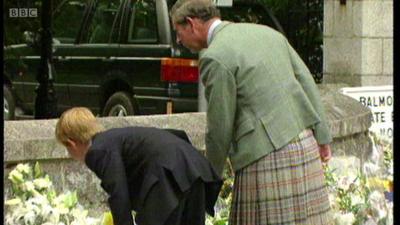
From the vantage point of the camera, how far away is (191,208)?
196 inches

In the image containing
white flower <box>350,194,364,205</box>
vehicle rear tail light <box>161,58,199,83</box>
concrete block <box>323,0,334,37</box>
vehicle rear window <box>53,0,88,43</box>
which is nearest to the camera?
white flower <box>350,194,364,205</box>

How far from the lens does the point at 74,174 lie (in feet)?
19.2

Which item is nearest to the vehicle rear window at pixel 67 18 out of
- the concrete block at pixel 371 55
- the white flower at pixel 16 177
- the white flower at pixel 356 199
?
the concrete block at pixel 371 55

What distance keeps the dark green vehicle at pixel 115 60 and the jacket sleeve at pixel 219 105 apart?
664 cm

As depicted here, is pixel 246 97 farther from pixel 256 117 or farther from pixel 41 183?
pixel 41 183

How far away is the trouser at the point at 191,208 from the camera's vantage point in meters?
4.88

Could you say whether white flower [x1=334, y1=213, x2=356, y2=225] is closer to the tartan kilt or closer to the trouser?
the tartan kilt

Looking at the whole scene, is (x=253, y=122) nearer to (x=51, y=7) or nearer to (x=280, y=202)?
(x=280, y=202)

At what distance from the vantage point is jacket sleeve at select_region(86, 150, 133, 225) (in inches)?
188

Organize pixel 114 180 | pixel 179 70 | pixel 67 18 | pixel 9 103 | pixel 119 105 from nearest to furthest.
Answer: pixel 114 180, pixel 179 70, pixel 119 105, pixel 9 103, pixel 67 18

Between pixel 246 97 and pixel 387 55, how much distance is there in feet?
15.1

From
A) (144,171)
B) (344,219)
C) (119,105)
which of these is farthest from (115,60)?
(144,171)

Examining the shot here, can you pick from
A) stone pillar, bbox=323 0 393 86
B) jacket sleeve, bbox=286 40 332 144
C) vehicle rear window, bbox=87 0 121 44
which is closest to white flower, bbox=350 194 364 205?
jacket sleeve, bbox=286 40 332 144
